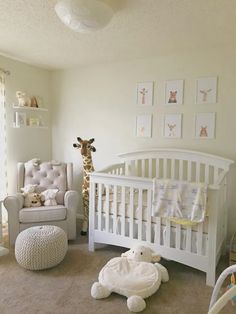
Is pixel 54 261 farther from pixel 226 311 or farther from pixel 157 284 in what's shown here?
pixel 226 311

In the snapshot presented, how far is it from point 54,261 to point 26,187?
1.16m

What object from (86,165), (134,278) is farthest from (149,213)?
(86,165)

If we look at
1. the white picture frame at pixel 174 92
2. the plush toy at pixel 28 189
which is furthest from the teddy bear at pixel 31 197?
the white picture frame at pixel 174 92

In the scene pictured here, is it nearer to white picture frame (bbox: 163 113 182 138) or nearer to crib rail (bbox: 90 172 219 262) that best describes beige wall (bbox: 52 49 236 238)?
white picture frame (bbox: 163 113 182 138)

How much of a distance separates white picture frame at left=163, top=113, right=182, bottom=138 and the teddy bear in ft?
5.75

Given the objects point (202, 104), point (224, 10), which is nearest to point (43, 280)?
point (202, 104)

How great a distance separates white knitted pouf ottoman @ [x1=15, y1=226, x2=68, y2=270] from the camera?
7.97 ft

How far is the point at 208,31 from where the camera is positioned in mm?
2518

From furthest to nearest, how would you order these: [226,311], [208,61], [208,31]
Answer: [208,61], [208,31], [226,311]

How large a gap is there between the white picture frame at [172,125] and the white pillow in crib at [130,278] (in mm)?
1603

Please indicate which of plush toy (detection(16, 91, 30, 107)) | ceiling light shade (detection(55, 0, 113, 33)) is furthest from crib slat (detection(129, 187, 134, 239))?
plush toy (detection(16, 91, 30, 107))

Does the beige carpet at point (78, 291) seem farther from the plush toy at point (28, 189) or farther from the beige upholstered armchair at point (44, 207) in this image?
the plush toy at point (28, 189)

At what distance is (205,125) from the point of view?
123 inches

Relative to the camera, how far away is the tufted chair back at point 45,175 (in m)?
3.48
